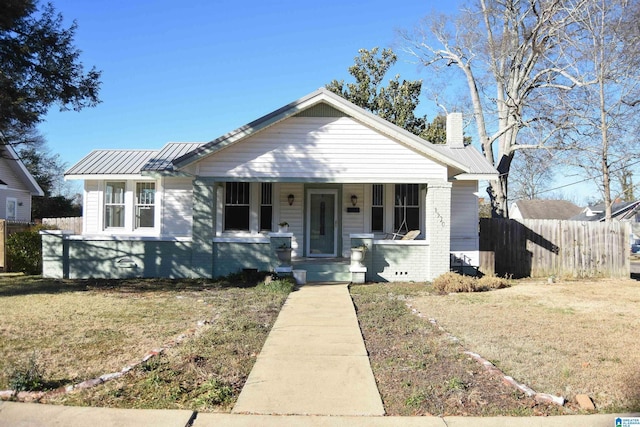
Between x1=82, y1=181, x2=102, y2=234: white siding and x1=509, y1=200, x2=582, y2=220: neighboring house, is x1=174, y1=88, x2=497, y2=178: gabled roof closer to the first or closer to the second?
x1=82, y1=181, x2=102, y2=234: white siding

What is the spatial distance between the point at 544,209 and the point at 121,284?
52388mm

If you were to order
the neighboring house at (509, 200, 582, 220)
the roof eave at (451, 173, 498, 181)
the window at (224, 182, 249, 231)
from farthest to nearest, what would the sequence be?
the neighboring house at (509, 200, 582, 220) → the window at (224, 182, 249, 231) → the roof eave at (451, 173, 498, 181)

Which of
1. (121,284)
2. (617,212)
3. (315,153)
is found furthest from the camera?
(617,212)

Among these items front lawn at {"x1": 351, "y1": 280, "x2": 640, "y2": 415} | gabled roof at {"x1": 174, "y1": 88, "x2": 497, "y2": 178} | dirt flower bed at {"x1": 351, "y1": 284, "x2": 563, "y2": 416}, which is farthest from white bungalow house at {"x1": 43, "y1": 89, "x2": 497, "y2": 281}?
dirt flower bed at {"x1": 351, "y1": 284, "x2": 563, "y2": 416}

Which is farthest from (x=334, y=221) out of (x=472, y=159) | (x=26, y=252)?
(x=26, y=252)

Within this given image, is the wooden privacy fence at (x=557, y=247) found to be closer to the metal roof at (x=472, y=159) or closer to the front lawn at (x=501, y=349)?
the metal roof at (x=472, y=159)

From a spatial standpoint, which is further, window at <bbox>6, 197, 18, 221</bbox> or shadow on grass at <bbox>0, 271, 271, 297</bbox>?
window at <bbox>6, 197, 18, 221</bbox>

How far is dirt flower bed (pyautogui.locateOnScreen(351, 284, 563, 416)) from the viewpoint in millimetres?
4719

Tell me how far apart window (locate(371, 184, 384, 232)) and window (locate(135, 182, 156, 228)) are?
24.0ft

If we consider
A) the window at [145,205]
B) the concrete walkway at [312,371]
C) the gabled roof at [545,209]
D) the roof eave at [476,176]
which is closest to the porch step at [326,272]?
the concrete walkway at [312,371]

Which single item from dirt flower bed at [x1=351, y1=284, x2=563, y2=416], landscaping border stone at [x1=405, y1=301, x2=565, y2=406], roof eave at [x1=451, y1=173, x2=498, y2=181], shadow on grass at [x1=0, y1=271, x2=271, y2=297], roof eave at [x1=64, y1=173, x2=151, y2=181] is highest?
roof eave at [x1=451, y1=173, x2=498, y2=181]

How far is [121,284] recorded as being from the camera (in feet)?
43.5

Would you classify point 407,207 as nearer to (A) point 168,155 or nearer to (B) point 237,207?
(B) point 237,207

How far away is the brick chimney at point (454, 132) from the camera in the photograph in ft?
60.6
